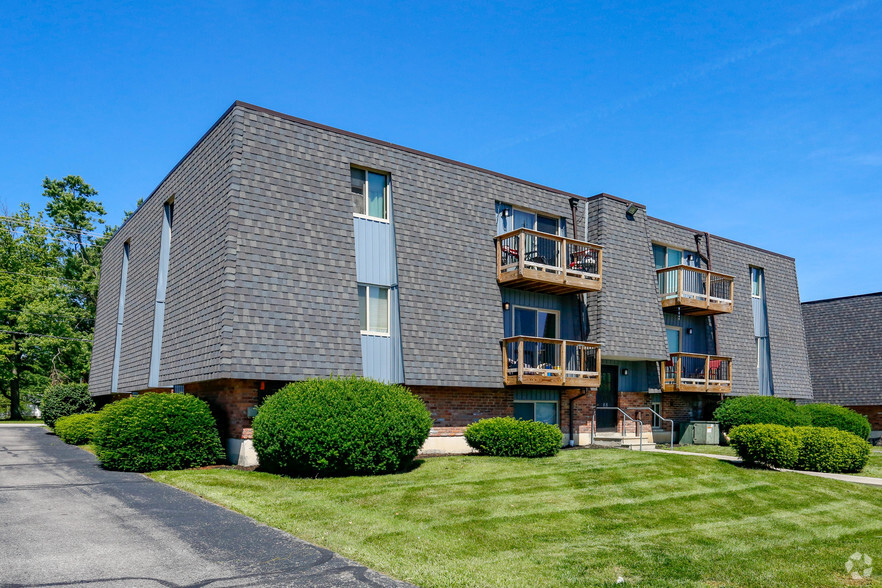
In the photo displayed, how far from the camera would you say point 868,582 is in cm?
755

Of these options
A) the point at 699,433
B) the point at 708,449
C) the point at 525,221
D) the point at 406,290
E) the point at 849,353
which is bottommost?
the point at 708,449

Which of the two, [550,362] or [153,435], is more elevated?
[550,362]

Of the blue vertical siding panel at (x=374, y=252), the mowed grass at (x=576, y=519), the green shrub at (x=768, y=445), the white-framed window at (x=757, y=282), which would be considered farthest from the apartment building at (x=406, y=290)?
the green shrub at (x=768, y=445)

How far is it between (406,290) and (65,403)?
19.2 metres

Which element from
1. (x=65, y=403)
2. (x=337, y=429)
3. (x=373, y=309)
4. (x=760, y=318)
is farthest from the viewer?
(x=760, y=318)

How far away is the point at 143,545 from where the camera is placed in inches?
315

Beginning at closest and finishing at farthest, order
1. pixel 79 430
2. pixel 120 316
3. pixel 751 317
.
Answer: pixel 79 430 < pixel 120 316 < pixel 751 317

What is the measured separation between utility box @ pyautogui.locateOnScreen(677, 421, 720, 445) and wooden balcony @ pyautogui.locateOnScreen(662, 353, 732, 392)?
127 centimetres

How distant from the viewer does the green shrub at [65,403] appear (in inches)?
1126

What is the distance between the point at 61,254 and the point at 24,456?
37739 mm

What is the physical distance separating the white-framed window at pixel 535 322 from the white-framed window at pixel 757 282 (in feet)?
40.1

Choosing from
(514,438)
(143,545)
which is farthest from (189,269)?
(143,545)

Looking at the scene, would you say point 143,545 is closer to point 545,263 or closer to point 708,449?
point 545,263

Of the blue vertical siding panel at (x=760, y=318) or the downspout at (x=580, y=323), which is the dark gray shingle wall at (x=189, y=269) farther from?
the blue vertical siding panel at (x=760, y=318)
